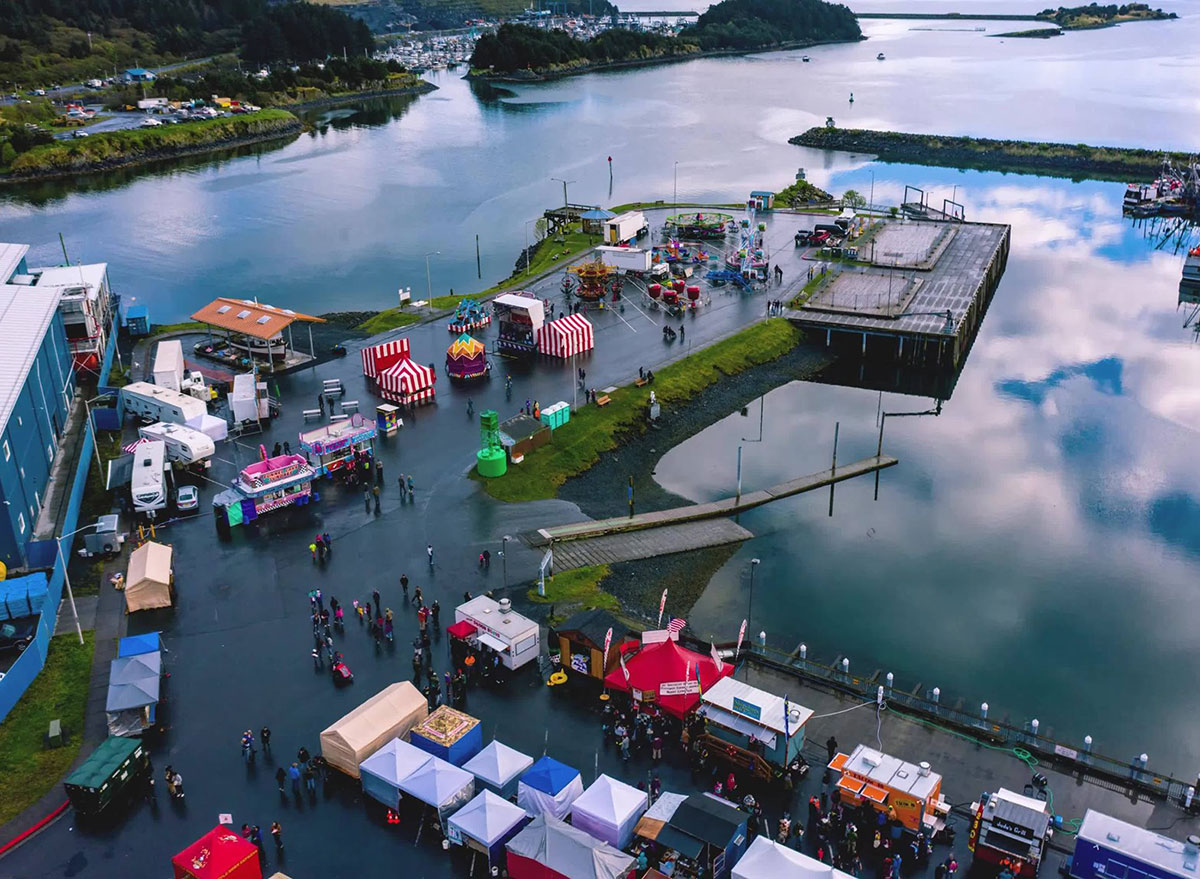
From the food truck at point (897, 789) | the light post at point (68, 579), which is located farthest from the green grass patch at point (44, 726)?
the food truck at point (897, 789)

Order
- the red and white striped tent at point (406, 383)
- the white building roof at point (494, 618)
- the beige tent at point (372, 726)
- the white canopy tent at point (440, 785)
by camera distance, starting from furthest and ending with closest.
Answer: the red and white striped tent at point (406, 383) < the white building roof at point (494, 618) < the beige tent at point (372, 726) < the white canopy tent at point (440, 785)

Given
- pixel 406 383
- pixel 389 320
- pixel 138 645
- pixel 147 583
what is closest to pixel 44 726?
pixel 138 645

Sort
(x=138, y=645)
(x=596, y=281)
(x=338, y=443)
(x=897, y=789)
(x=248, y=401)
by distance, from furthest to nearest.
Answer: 1. (x=596, y=281)
2. (x=248, y=401)
3. (x=338, y=443)
4. (x=138, y=645)
5. (x=897, y=789)

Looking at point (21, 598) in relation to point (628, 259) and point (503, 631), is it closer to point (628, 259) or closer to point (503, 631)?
point (503, 631)

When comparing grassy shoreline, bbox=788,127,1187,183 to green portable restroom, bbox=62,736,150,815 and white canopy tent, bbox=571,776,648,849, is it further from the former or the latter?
green portable restroom, bbox=62,736,150,815

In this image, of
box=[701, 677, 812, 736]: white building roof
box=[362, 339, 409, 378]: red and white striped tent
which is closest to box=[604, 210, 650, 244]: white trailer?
box=[362, 339, 409, 378]: red and white striped tent

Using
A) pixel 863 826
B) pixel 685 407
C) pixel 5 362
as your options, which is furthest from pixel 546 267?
pixel 863 826

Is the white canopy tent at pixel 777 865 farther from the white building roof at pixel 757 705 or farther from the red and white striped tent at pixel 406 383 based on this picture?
the red and white striped tent at pixel 406 383
